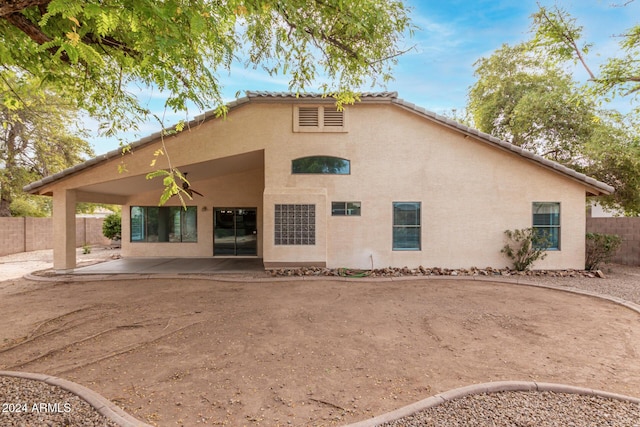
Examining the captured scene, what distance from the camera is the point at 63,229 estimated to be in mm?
9648

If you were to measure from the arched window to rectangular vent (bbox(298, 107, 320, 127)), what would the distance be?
1.23m

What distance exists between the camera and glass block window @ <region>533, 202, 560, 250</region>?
9828 mm

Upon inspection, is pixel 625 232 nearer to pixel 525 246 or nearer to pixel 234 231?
pixel 525 246

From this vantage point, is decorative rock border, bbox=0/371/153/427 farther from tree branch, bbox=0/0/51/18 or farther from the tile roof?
the tile roof

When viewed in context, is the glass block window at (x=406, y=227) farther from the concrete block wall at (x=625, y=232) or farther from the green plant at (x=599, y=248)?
the concrete block wall at (x=625, y=232)

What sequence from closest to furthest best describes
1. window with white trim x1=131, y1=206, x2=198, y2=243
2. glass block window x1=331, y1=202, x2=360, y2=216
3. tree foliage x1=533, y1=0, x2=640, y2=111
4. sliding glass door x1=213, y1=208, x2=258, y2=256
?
tree foliage x1=533, y1=0, x2=640, y2=111, glass block window x1=331, y1=202, x2=360, y2=216, window with white trim x1=131, y1=206, x2=198, y2=243, sliding glass door x1=213, y1=208, x2=258, y2=256

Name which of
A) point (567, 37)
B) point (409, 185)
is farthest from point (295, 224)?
point (567, 37)

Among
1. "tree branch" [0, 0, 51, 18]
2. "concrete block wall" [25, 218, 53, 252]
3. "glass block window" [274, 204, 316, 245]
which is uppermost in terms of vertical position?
"tree branch" [0, 0, 51, 18]

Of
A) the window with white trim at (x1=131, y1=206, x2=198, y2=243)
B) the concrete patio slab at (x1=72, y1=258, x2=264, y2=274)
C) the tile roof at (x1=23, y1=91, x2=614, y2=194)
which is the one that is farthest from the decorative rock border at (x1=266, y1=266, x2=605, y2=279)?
the window with white trim at (x1=131, y1=206, x2=198, y2=243)

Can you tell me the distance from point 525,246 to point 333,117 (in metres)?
8.20

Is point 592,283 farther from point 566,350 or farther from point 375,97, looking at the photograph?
point 375,97

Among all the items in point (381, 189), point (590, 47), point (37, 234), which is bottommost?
point (37, 234)

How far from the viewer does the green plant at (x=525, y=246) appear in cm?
950

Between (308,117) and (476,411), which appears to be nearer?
(476,411)
